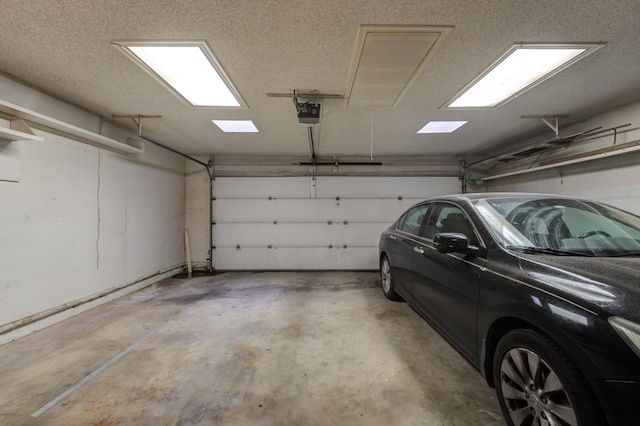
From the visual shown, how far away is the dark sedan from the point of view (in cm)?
92

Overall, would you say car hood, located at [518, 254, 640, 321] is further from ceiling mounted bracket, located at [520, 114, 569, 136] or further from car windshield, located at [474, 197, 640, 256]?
ceiling mounted bracket, located at [520, 114, 569, 136]

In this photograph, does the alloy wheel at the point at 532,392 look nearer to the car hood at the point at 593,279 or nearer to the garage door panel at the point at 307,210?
the car hood at the point at 593,279

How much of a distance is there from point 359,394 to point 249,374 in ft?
2.76

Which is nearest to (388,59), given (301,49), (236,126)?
(301,49)

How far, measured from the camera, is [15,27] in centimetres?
175

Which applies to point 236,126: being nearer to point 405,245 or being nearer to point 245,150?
point 245,150

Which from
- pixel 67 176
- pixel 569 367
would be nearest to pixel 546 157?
pixel 569 367

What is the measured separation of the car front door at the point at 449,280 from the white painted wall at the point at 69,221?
159 inches

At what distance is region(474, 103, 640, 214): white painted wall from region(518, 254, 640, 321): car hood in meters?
2.85

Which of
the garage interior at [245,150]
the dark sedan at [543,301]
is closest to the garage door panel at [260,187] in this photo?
the garage interior at [245,150]

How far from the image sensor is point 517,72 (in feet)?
7.88

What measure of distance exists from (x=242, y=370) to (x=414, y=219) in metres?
2.35

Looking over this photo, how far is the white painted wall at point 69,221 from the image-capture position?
2.51 metres

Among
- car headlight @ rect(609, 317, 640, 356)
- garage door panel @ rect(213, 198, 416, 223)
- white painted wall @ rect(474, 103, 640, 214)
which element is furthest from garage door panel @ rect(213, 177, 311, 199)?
car headlight @ rect(609, 317, 640, 356)
